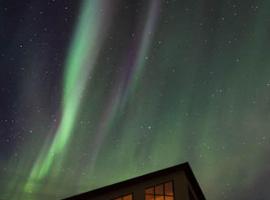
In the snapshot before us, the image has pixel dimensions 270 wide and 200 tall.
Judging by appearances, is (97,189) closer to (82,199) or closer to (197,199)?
(82,199)

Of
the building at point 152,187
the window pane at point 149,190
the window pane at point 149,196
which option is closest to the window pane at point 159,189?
the building at point 152,187

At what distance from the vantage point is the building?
27172mm

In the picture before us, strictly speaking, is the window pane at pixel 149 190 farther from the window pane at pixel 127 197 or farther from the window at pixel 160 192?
the window pane at pixel 127 197

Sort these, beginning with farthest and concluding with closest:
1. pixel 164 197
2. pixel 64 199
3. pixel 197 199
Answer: pixel 197 199, pixel 64 199, pixel 164 197

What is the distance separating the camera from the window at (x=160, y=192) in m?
27.1

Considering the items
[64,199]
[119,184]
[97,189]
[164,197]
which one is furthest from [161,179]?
[64,199]

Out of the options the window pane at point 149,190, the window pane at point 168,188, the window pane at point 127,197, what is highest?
the window pane at point 127,197

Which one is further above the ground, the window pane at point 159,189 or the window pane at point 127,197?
the window pane at point 127,197

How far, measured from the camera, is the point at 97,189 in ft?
92.9

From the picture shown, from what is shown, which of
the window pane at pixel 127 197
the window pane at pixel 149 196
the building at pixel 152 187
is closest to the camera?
the building at pixel 152 187

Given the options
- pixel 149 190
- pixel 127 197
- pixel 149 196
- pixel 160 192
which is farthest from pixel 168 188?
pixel 127 197

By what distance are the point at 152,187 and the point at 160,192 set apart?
0.76 meters

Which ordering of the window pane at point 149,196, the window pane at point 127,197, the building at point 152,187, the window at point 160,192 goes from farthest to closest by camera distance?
the window pane at point 127,197
the window pane at point 149,196
the building at point 152,187
the window at point 160,192

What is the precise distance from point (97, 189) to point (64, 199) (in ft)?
11.0
